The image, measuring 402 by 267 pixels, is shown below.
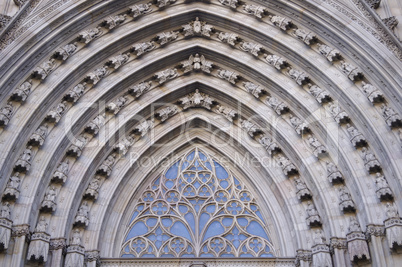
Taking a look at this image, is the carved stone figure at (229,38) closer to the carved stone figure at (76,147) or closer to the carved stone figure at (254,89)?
the carved stone figure at (254,89)

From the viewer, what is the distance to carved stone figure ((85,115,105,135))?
1486cm

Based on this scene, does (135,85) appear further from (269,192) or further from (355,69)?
(355,69)

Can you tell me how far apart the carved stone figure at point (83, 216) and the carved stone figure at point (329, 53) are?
7.05m

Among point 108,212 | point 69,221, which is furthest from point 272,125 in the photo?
point 69,221

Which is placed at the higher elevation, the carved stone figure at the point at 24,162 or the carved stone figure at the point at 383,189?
the carved stone figure at the point at 24,162

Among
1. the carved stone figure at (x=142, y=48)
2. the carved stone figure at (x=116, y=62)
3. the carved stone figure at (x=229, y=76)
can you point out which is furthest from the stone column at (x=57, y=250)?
the carved stone figure at (x=229, y=76)

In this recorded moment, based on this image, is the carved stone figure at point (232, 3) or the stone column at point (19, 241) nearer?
the stone column at point (19, 241)

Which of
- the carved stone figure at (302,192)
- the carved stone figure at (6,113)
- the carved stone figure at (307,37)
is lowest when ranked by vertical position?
the carved stone figure at (302,192)

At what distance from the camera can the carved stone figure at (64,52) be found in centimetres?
1470

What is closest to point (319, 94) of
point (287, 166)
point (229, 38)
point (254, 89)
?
point (254, 89)

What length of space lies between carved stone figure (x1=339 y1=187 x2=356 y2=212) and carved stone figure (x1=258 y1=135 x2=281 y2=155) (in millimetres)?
2291

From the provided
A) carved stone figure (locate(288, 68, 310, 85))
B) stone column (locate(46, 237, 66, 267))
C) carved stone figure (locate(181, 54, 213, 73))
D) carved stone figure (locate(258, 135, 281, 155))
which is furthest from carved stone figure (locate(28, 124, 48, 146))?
carved stone figure (locate(288, 68, 310, 85))

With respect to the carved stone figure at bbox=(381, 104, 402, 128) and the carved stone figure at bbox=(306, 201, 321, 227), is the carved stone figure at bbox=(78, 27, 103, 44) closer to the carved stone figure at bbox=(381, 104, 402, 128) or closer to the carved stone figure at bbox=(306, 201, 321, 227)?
the carved stone figure at bbox=(306, 201, 321, 227)

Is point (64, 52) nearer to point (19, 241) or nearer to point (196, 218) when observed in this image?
point (19, 241)
